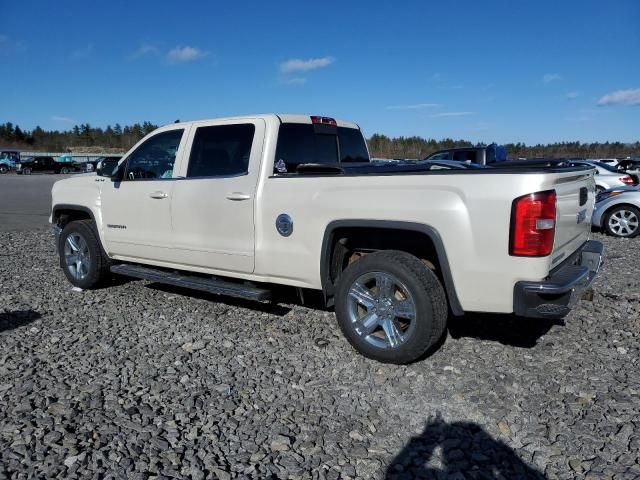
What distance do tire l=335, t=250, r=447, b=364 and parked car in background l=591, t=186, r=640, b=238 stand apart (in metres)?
8.22

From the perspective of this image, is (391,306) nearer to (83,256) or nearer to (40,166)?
(83,256)

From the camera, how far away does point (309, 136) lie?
521 cm

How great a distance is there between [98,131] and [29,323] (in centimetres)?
11790

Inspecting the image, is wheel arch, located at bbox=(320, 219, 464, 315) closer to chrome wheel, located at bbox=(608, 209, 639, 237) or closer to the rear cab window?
the rear cab window

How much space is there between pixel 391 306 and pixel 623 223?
350 inches

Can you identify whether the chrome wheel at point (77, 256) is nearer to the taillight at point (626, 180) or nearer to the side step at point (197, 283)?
the side step at point (197, 283)

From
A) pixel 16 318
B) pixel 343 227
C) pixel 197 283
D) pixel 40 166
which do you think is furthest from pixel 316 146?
pixel 40 166

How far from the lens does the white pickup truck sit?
11.5ft

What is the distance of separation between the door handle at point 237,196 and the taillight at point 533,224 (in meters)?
2.25

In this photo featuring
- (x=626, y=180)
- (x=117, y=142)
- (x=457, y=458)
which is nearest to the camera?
(x=457, y=458)

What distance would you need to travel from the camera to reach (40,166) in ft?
157

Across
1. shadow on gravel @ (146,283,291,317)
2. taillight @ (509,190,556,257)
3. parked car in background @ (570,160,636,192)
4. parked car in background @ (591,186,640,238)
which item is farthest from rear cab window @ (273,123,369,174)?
parked car in background @ (570,160,636,192)

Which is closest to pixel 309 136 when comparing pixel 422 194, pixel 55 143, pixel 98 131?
pixel 422 194

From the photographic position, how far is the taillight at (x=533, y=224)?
133 inches
